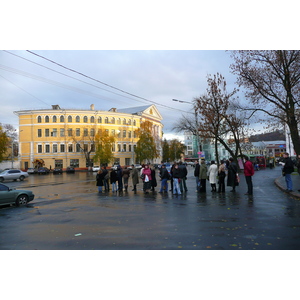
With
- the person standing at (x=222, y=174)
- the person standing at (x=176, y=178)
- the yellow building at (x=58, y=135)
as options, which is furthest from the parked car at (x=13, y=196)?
the yellow building at (x=58, y=135)

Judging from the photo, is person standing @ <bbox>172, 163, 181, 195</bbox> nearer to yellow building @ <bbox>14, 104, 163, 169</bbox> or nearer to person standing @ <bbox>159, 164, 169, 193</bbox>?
person standing @ <bbox>159, 164, 169, 193</bbox>

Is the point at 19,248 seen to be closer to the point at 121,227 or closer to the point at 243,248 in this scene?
the point at 121,227

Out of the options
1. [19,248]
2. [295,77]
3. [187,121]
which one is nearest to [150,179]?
[19,248]

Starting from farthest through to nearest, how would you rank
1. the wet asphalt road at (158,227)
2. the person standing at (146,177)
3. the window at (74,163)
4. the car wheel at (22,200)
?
the window at (74,163)
the person standing at (146,177)
the car wheel at (22,200)
the wet asphalt road at (158,227)

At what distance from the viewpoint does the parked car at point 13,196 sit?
12961 millimetres

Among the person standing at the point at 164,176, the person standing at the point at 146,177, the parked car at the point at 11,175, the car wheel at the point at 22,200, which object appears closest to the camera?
the car wheel at the point at 22,200

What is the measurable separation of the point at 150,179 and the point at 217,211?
24.5 feet

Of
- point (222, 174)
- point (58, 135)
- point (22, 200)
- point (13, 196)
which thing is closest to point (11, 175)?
point (22, 200)

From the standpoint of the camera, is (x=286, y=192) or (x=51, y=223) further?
(x=286, y=192)

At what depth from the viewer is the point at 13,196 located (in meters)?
13.4

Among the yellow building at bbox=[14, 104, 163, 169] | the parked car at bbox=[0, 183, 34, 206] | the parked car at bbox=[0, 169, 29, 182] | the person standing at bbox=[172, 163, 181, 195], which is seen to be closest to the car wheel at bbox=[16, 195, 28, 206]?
the parked car at bbox=[0, 183, 34, 206]

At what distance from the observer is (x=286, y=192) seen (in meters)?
15.3

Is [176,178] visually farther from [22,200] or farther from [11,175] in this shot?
[11,175]

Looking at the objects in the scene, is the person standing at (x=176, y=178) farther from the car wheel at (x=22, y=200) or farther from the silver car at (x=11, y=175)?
the silver car at (x=11, y=175)
